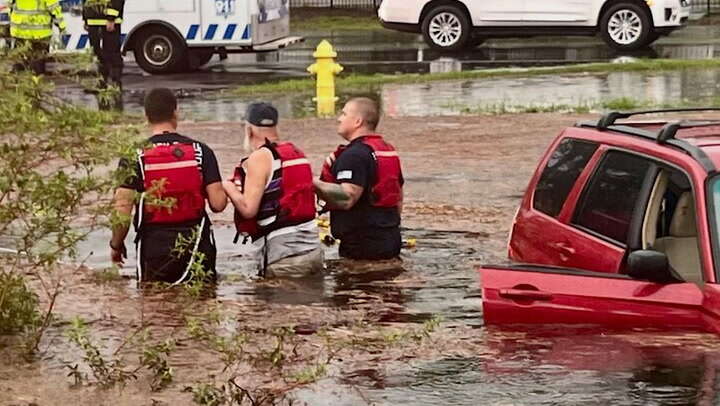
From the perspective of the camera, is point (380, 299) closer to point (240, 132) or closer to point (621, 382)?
point (621, 382)

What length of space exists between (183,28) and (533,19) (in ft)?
21.2

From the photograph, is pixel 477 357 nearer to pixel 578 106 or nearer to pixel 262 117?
pixel 262 117

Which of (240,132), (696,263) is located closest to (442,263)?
(696,263)

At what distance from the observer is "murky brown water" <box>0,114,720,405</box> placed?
6.61 metres

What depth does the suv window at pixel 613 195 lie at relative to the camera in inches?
297

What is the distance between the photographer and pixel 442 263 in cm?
1052

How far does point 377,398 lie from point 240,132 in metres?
11.5

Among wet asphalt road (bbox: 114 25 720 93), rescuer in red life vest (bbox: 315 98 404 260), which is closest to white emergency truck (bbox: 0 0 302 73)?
wet asphalt road (bbox: 114 25 720 93)

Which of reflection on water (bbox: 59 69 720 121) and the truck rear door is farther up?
the truck rear door

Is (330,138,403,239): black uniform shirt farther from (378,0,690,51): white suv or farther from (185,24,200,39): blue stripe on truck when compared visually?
(378,0,690,51): white suv

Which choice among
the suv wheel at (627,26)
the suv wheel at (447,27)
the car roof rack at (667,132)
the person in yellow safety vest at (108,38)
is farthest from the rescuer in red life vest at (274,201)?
the suv wheel at (447,27)

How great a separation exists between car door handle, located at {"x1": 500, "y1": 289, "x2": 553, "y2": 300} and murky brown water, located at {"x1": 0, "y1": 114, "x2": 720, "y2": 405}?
0.68ft

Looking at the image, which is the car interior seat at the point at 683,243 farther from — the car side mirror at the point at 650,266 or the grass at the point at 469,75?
the grass at the point at 469,75

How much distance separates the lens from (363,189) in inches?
388
